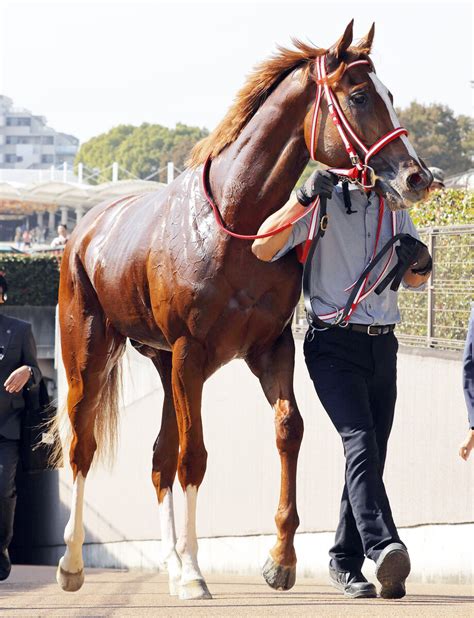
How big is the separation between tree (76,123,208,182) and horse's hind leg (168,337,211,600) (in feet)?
269

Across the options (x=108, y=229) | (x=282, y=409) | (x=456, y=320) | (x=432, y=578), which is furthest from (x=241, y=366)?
(x=282, y=409)

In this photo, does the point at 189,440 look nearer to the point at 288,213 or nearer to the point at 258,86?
the point at 288,213

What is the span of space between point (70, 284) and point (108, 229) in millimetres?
492

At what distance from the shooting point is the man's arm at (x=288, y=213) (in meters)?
5.00

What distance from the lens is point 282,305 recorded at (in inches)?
213

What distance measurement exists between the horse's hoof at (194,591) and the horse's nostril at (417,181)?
2.15 meters

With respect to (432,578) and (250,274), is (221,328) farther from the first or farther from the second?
(432,578)

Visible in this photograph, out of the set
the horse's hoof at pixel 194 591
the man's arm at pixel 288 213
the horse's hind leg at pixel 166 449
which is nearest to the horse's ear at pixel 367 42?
the man's arm at pixel 288 213

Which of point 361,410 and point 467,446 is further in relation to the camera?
point 467,446

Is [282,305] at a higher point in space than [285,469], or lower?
higher

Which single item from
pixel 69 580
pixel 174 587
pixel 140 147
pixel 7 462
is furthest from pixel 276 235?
pixel 140 147

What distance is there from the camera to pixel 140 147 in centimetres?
9488

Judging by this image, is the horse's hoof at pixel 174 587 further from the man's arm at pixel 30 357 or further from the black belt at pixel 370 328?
the man's arm at pixel 30 357

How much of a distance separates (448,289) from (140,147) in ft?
287
